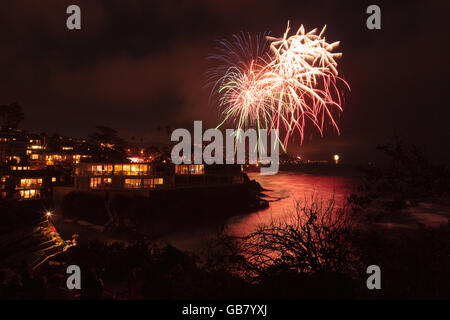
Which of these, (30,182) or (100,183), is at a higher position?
(100,183)

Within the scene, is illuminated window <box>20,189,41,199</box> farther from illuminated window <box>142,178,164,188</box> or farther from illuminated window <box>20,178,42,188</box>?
illuminated window <box>142,178,164,188</box>

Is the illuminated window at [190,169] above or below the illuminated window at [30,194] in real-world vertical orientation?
above

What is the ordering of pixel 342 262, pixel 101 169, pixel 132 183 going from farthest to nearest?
1. pixel 101 169
2. pixel 132 183
3. pixel 342 262

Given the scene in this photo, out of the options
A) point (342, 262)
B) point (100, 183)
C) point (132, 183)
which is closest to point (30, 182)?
point (100, 183)

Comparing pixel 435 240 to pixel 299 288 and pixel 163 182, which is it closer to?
pixel 299 288

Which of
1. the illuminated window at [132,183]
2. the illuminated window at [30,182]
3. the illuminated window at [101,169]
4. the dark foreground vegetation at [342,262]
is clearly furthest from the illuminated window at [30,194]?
the dark foreground vegetation at [342,262]

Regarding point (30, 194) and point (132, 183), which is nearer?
point (132, 183)

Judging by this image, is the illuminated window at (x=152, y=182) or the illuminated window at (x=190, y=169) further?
the illuminated window at (x=190, y=169)

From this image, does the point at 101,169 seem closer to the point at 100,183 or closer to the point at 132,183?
the point at 100,183

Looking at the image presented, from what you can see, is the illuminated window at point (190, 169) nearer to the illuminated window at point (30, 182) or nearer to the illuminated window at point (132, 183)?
the illuminated window at point (132, 183)

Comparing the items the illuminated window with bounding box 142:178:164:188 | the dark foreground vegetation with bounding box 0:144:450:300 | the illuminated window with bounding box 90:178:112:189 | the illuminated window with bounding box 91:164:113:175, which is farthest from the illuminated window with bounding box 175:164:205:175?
the dark foreground vegetation with bounding box 0:144:450:300
